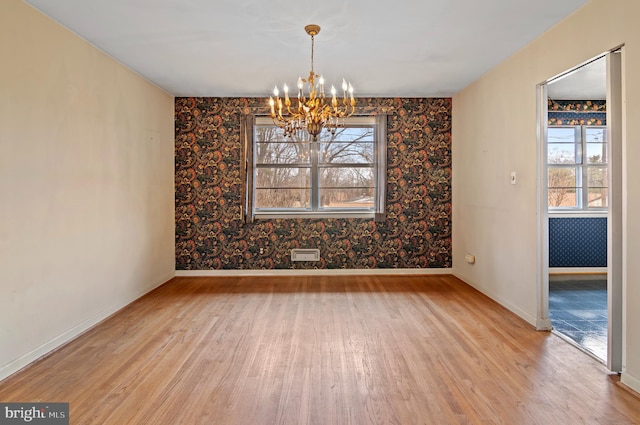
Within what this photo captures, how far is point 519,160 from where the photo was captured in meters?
3.60

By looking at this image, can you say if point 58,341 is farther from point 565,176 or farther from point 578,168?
point 578,168

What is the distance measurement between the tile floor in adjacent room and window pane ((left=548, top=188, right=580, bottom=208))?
1.14 m

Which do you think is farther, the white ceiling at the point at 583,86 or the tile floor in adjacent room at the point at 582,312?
the white ceiling at the point at 583,86

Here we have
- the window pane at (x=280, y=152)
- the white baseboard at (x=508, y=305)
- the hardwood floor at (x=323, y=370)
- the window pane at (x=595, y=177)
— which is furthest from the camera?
the window pane at (x=595, y=177)

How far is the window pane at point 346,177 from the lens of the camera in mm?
5422

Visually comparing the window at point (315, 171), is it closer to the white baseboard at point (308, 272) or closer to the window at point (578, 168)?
the white baseboard at point (308, 272)

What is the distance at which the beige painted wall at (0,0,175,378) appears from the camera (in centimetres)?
249

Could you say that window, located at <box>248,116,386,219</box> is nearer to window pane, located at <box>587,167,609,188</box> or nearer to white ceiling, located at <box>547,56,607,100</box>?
white ceiling, located at <box>547,56,607,100</box>

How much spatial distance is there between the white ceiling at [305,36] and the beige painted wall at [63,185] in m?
0.30

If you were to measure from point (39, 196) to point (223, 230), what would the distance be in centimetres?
272

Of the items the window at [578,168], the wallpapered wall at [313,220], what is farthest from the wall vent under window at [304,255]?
the window at [578,168]

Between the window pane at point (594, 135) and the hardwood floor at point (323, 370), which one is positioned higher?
the window pane at point (594, 135)

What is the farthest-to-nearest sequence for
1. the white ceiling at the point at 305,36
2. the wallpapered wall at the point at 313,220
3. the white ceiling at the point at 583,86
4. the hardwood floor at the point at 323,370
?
the wallpapered wall at the point at 313,220, the white ceiling at the point at 583,86, the white ceiling at the point at 305,36, the hardwood floor at the point at 323,370

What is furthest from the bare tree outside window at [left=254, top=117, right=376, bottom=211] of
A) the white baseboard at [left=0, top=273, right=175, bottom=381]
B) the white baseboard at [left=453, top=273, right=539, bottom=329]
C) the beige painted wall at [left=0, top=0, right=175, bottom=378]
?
the white baseboard at [left=0, top=273, right=175, bottom=381]
